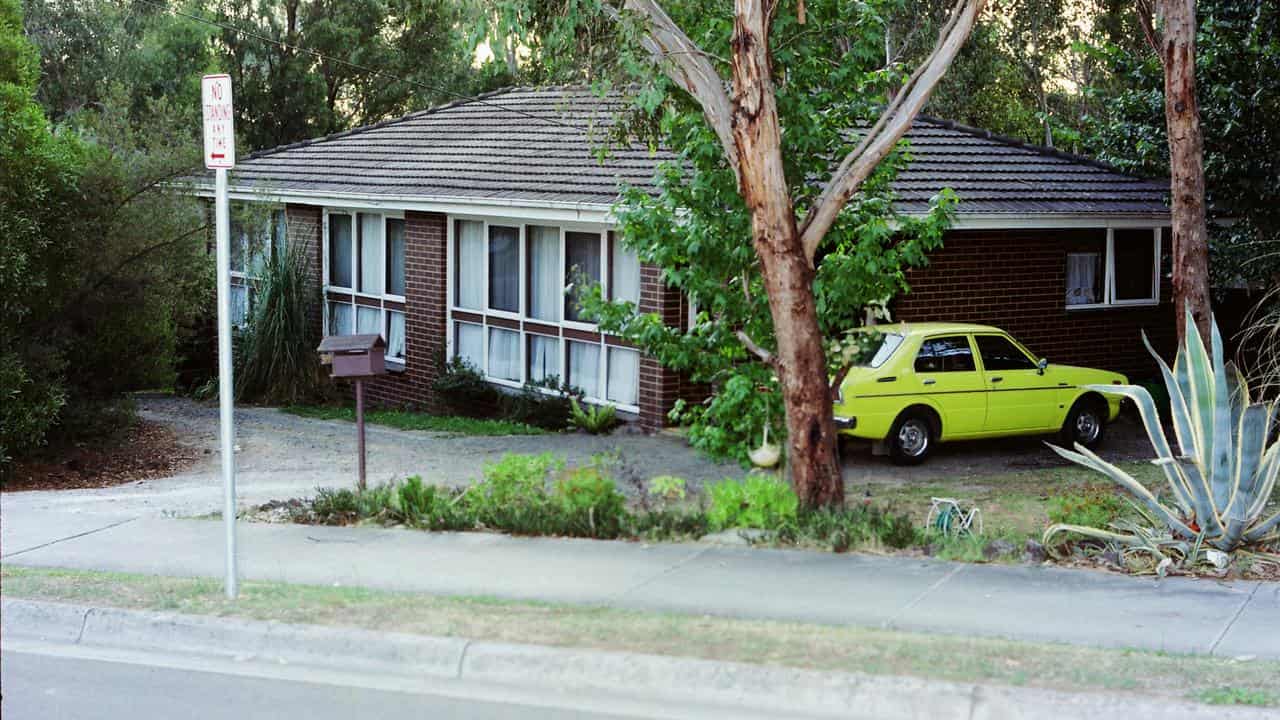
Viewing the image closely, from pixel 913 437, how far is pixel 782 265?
5222mm

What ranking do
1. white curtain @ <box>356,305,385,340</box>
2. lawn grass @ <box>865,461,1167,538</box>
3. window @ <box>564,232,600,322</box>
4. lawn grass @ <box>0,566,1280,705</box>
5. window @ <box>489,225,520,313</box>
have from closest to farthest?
lawn grass @ <box>0,566,1280,705</box>
lawn grass @ <box>865,461,1167,538</box>
window @ <box>564,232,600,322</box>
window @ <box>489,225,520,313</box>
white curtain @ <box>356,305,385,340</box>

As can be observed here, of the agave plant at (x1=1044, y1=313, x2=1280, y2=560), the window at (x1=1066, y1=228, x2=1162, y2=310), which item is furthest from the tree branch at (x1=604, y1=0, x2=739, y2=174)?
the window at (x1=1066, y1=228, x2=1162, y2=310)

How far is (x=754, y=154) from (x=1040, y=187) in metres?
9.49

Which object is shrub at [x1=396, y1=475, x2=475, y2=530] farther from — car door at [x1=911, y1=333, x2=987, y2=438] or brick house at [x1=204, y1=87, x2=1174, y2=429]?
car door at [x1=911, y1=333, x2=987, y2=438]

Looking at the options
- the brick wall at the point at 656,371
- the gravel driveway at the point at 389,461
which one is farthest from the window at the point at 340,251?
the brick wall at the point at 656,371

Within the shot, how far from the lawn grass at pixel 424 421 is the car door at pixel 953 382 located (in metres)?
5.09

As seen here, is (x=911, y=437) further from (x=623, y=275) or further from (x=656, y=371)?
(x=623, y=275)

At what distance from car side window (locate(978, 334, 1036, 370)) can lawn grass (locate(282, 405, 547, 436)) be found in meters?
5.54

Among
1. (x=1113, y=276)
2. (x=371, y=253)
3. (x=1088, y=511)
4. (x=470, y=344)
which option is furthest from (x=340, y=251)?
(x=1088, y=511)

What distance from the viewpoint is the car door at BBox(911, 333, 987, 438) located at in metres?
15.2

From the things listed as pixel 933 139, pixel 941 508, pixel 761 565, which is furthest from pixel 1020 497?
pixel 933 139

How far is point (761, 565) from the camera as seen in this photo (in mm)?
9531

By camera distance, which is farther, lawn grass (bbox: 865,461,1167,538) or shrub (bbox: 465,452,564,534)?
lawn grass (bbox: 865,461,1167,538)

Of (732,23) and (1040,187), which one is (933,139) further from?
(732,23)
